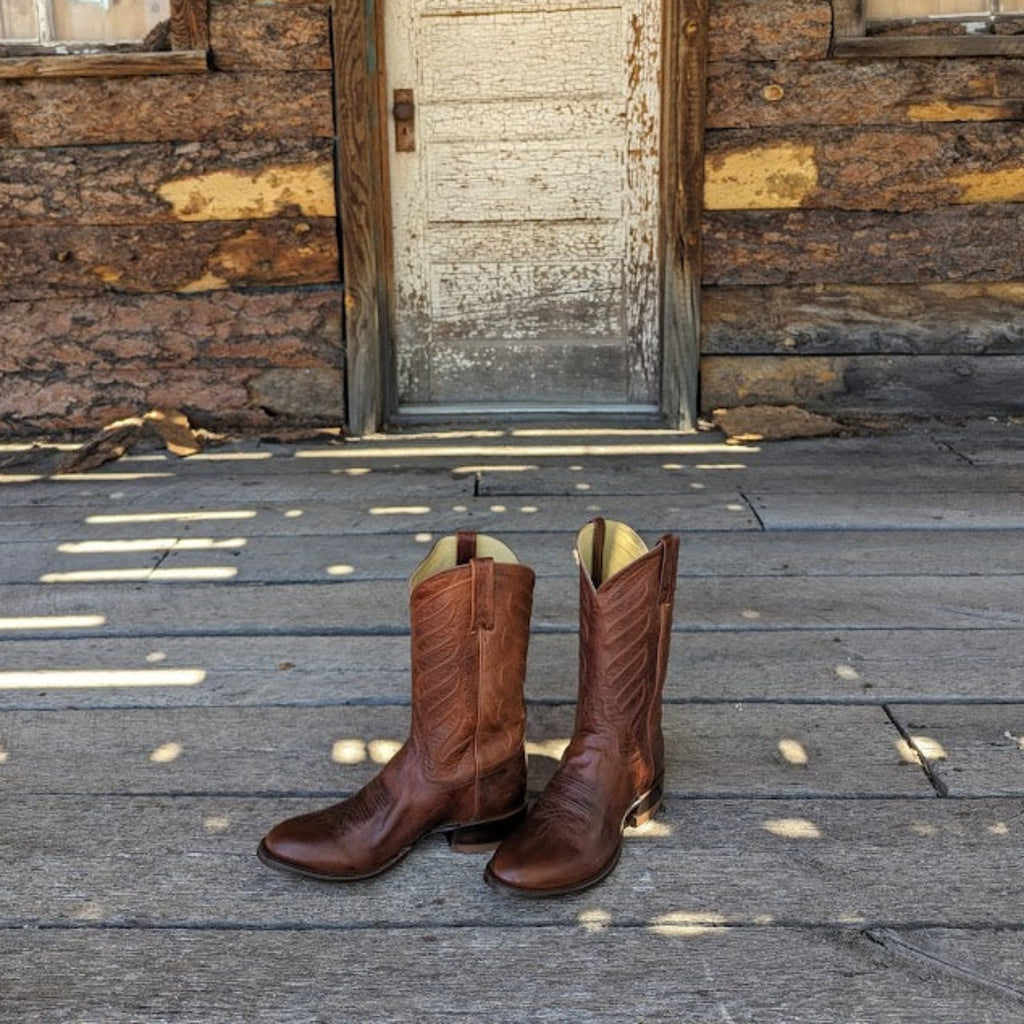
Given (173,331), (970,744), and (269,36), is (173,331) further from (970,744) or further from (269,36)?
(970,744)

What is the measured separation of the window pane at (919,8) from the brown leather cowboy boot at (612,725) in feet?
10.2

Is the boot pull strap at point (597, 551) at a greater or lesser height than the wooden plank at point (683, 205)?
lesser

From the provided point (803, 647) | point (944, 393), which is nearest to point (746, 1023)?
point (803, 647)

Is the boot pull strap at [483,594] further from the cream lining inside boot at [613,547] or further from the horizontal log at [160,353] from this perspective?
the horizontal log at [160,353]

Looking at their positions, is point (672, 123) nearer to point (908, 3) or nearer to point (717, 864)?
point (908, 3)

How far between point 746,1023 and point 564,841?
0.35m

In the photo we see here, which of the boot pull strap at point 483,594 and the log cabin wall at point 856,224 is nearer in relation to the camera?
the boot pull strap at point 483,594

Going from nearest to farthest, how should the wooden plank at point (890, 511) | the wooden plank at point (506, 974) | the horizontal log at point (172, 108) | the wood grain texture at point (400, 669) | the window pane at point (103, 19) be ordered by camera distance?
the wooden plank at point (506, 974)
the wood grain texture at point (400, 669)
the wooden plank at point (890, 511)
the horizontal log at point (172, 108)
the window pane at point (103, 19)

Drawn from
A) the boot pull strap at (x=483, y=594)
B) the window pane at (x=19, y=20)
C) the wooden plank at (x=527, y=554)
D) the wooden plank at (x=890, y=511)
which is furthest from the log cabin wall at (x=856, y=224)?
the boot pull strap at (x=483, y=594)

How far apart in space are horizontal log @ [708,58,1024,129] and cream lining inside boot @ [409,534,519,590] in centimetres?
276

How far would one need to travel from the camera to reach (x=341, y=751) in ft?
6.49

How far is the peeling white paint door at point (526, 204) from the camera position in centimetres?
421

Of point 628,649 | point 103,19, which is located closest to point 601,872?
point 628,649

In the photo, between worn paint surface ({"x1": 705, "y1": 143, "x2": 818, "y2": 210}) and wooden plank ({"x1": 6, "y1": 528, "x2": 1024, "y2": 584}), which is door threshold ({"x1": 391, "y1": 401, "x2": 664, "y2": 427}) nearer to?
worn paint surface ({"x1": 705, "y1": 143, "x2": 818, "y2": 210})
